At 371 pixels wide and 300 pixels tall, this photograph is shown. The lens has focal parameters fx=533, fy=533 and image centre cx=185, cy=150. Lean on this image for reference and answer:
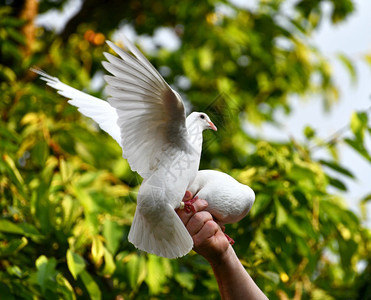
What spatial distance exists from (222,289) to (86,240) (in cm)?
69

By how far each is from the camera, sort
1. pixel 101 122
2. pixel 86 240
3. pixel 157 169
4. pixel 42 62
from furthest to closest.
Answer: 1. pixel 42 62
2. pixel 86 240
3. pixel 101 122
4. pixel 157 169

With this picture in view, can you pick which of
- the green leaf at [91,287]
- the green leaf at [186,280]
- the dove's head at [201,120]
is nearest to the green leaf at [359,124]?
the green leaf at [186,280]

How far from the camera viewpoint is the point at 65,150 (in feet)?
6.70

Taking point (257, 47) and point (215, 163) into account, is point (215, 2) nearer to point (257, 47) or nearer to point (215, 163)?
point (257, 47)

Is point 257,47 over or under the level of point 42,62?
over

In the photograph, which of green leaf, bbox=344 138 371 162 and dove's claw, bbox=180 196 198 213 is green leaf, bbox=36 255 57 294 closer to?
dove's claw, bbox=180 196 198 213

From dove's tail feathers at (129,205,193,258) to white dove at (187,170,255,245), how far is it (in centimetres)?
7

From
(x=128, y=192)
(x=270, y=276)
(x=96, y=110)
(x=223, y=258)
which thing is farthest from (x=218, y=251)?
(x=128, y=192)

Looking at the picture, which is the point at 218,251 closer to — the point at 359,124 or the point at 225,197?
the point at 225,197

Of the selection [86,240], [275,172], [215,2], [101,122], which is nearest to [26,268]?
[86,240]

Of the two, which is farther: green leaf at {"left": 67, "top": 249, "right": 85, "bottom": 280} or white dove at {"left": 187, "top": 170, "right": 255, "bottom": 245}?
green leaf at {"left": 67, "top": 249, "right": 85, "bottom": 280}

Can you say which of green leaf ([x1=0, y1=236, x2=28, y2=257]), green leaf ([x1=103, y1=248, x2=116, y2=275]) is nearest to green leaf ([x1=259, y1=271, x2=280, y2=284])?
green leaf ([x1=103, y1=248, x2=116, y2=275])

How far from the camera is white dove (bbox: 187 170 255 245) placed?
966 mm

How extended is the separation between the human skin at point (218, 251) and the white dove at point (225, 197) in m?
0.01
